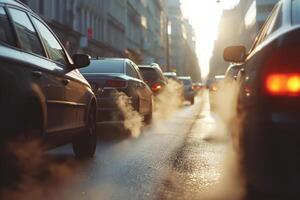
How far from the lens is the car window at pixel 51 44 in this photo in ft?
20.4

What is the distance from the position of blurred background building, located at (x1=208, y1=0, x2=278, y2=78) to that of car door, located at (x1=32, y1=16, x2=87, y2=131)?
29931 mm

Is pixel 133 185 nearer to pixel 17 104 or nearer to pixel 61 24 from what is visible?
pixel 17 104

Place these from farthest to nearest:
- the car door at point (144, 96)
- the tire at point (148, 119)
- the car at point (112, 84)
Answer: the tire at point (148, 119) < the car door at point (144, 96) < the car at point (112, 84)

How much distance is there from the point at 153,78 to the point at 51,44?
40.3 feet

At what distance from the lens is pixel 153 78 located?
61.6 ft

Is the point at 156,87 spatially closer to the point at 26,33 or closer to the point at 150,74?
the point at 150,74

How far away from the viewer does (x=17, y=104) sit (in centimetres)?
455

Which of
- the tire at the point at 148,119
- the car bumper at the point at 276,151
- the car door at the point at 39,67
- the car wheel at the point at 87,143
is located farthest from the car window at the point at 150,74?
the car bumper at the point at 276,151

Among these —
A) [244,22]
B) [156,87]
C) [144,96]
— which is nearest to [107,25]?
[156,87]

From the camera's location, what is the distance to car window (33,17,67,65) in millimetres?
6211

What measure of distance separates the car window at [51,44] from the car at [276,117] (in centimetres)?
263

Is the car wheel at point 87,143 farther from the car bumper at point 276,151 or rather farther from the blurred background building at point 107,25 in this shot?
the blurred background building at point 107,25

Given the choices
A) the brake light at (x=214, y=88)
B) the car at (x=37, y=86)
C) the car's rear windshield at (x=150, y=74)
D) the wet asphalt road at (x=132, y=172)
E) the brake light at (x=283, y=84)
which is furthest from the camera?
the brake light at (x=214, y=88)

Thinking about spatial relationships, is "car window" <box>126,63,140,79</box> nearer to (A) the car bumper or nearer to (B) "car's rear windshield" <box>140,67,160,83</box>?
(B) "car's rear windshield" <box>140,67,160,83</box>
